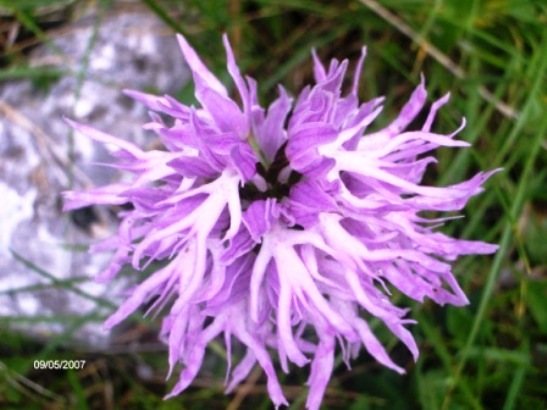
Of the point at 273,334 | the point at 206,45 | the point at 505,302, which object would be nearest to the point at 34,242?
the point at 206,45

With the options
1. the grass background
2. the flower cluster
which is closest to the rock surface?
the grass background

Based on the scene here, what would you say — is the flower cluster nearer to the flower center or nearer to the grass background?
the flower center
